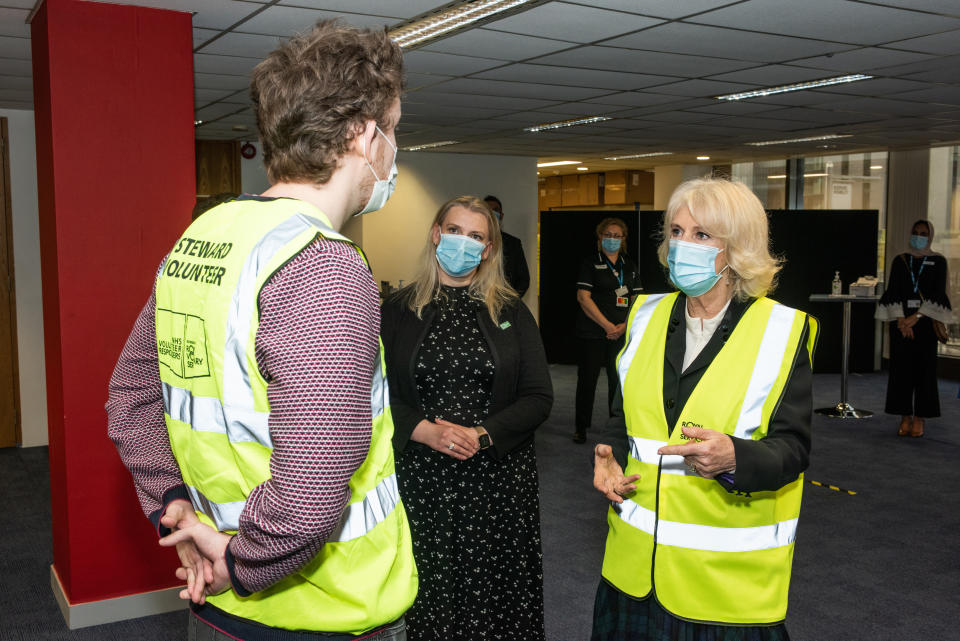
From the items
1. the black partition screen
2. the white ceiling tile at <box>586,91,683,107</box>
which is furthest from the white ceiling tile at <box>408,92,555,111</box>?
the black partition screen

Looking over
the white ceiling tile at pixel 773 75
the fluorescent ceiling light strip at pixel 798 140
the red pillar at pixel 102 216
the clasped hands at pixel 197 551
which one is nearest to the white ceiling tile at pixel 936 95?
the white ceiling tile at pixel 773 75

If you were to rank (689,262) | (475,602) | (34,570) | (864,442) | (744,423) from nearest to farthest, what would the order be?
(744,423) < (689,262) < (475,602) < (34,570) < (864,442)

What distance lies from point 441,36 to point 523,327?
7.14 ft

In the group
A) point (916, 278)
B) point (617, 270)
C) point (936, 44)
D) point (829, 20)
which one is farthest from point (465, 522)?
point (916, 278)

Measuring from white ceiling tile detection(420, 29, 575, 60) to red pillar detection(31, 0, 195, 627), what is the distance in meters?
1.37

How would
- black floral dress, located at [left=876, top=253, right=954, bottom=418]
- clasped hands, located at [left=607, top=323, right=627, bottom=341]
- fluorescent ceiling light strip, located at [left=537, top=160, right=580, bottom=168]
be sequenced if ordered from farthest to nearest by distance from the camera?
fluorescent ceiling light strip, located at [left=537, top=160, right=580, bottom=168]
black floral dress, located at [left=876, top=253, right=954, bottom=418]
clasped hands, located at [left=607, top=323, right=627, bottom=341]

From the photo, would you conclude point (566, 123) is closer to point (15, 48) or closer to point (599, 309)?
point (599, 309)

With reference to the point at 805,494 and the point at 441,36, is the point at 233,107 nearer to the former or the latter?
the point at 441,36

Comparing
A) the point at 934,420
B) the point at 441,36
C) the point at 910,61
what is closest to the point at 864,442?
the point at 934,420

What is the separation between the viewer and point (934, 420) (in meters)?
7.26

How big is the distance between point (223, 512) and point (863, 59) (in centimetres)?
483

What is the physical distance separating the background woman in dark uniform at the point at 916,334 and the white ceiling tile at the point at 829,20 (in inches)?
118

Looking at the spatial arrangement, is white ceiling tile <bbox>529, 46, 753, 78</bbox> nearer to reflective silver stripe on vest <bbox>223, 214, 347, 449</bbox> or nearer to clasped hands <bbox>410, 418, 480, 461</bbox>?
clasped hands <bbox>410, 418, 480, 461</bbox>

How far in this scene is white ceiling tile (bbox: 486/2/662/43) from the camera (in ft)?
12.3
